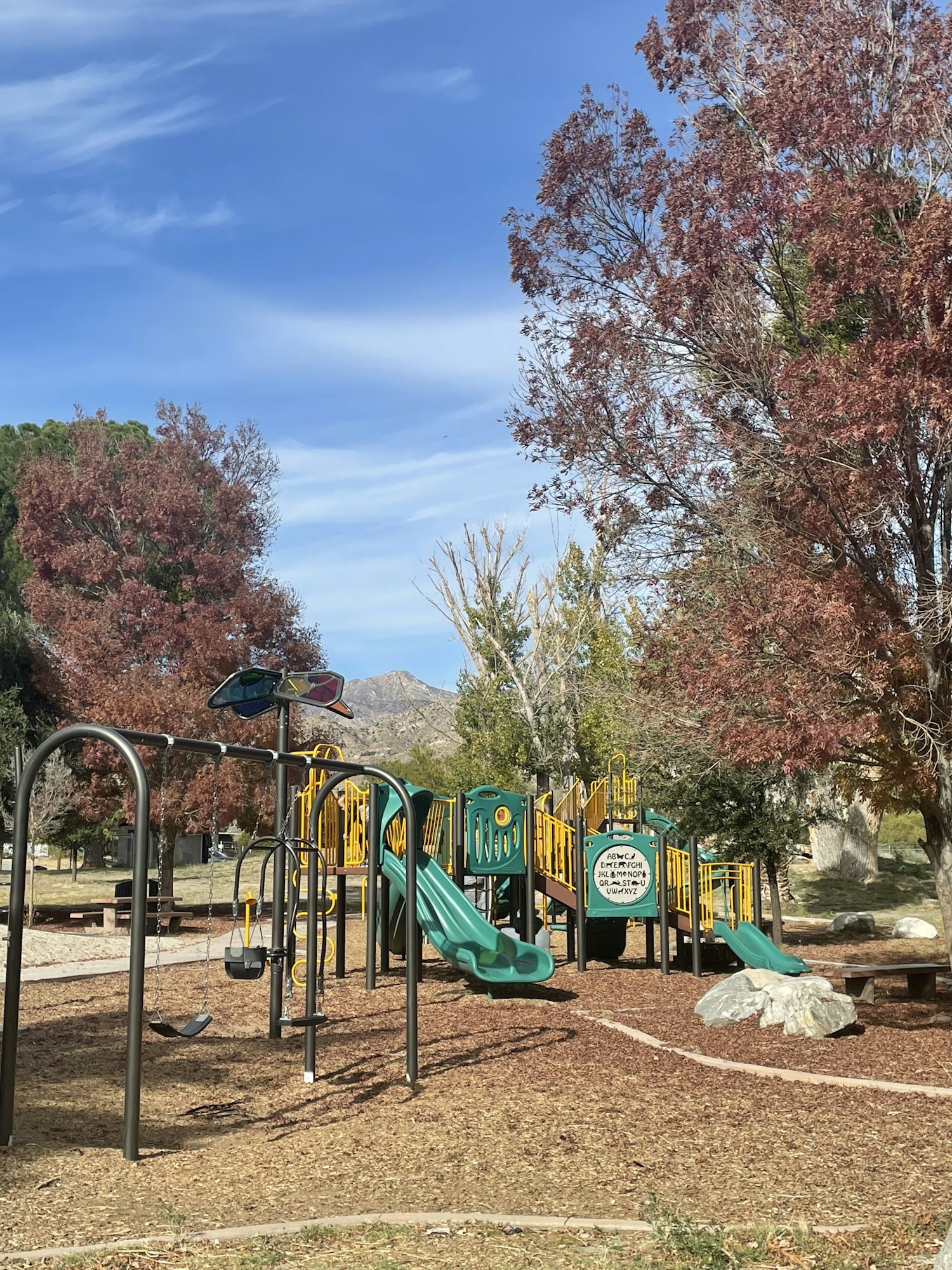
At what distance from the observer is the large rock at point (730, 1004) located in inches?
421

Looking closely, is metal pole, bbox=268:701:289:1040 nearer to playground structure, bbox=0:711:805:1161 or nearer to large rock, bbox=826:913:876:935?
playground structure, bbox=0:711:805:1161

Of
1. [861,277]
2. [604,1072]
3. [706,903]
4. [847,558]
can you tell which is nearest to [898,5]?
[861,277]

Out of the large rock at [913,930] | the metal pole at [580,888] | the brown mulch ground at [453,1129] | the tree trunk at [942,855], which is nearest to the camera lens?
the brown mulch ground at [453,1129]

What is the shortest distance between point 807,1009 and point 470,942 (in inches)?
127

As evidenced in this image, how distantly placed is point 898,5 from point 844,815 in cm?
2459

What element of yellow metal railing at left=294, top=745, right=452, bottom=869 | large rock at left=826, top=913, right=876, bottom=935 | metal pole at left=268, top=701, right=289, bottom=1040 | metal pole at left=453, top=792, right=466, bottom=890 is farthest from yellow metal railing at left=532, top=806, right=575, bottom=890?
large rock at left=826, top=913, right=876, bottom=935

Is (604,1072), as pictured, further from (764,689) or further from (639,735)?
(639,735)

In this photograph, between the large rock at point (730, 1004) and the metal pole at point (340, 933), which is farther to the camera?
the metal pole at point (340, 933)

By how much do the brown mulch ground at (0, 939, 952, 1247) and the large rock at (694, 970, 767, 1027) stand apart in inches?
11.9

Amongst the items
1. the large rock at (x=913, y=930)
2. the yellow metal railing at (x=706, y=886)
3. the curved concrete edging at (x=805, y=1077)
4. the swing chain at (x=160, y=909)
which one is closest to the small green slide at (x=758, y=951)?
the yellow metal railing at (x=706, y=886)

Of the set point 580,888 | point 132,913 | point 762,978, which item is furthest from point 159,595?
point 132,913

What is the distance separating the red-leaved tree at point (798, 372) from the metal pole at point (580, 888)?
449 centimetres

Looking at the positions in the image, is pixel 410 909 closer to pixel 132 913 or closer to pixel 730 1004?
pixel 132 913

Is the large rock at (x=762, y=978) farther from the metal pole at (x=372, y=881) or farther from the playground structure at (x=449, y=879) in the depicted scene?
the metal pole at (x=372, y=881)
